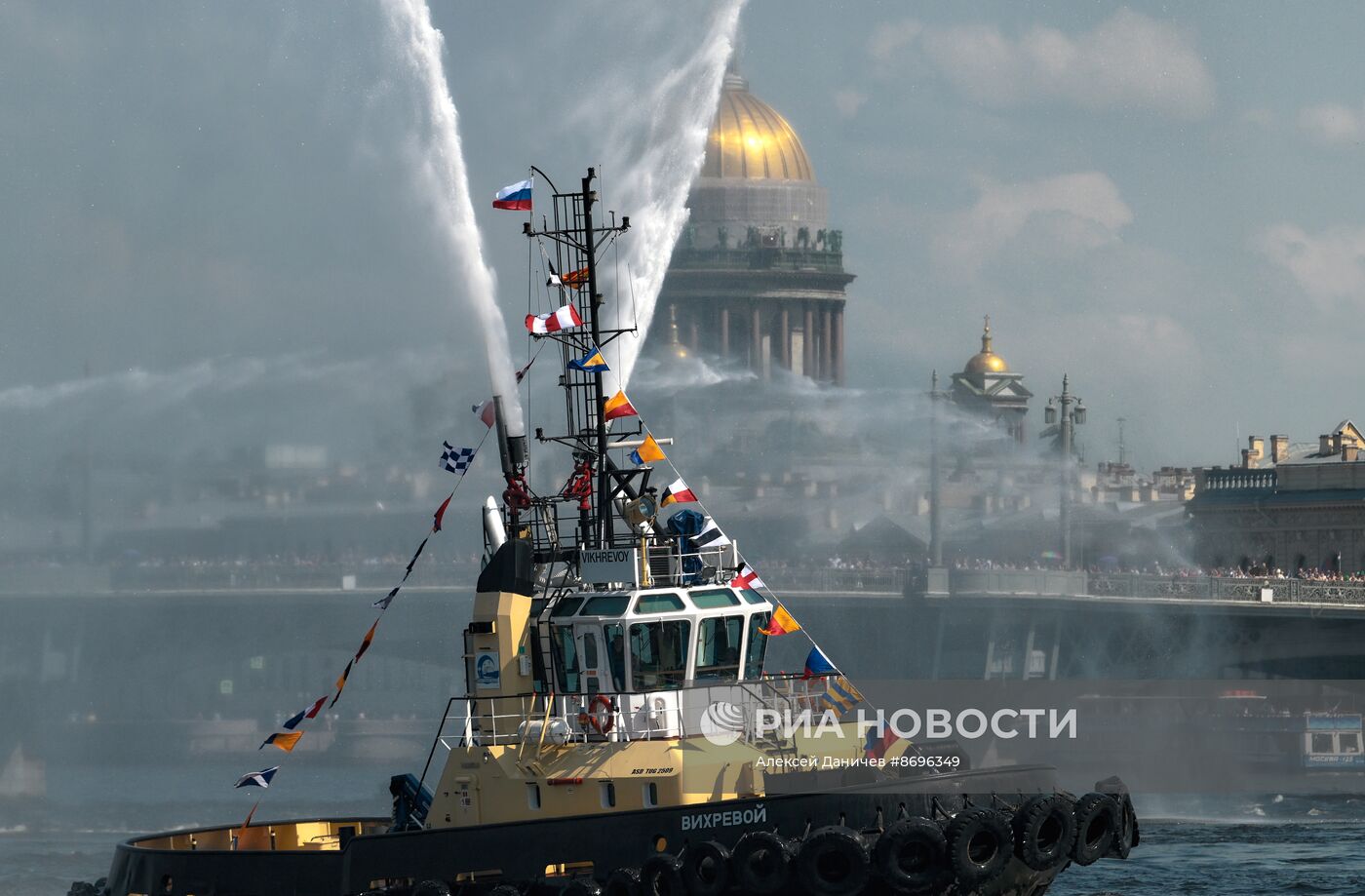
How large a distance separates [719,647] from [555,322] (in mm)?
5424

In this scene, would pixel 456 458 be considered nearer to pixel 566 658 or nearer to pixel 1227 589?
pixel 566 658

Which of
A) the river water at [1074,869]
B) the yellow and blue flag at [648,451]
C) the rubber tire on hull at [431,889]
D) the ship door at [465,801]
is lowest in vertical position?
the river water at [1074,869]

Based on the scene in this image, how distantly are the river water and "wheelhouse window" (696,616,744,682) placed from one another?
1807cm

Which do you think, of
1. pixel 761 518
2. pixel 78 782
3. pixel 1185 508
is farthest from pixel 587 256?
pixel 1185 508

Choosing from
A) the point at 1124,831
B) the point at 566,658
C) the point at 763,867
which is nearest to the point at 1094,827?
the point at 1124,831

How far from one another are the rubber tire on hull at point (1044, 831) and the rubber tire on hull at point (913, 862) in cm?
115

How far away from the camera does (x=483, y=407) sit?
1506 inches

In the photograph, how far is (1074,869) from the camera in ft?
199

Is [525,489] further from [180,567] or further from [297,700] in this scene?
[297,700]

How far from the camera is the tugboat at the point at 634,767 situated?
3328 centimetres

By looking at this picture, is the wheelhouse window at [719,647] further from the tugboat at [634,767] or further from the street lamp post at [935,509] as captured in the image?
the street lamp post at [935,509]

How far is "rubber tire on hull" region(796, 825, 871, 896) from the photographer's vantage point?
32875 millimetres

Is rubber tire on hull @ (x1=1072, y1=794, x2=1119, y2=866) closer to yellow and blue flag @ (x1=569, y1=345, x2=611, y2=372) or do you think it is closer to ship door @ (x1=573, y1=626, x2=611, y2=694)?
ship door @ (x1=573, y1=626, x2=611, y2=694)

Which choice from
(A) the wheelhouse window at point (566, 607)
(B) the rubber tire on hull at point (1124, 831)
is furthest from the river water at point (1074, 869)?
(A) the wheelhouse window at point (566, 607)
